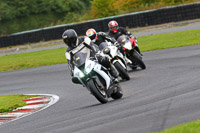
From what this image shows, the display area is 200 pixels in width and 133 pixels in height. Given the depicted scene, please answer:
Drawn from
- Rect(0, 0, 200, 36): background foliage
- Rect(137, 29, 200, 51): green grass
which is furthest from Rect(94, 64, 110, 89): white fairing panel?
Rect(0, 0, 200, 36): background foliage

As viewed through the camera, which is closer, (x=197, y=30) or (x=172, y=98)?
(x=172, y=98)

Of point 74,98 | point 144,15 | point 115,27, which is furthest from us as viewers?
point 144,15

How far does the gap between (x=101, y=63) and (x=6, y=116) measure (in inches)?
102

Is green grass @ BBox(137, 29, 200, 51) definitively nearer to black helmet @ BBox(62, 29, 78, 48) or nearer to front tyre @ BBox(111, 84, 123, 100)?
front tyre @ BBox(111, 84, 123, 100)

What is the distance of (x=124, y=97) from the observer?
10.7 metres

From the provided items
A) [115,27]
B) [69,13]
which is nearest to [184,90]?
[115,27]

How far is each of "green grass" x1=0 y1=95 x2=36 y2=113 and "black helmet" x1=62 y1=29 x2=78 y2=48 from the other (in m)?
3.09

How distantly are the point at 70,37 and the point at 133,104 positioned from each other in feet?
7.39

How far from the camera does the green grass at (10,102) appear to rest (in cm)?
1266

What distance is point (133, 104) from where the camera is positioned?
8.80 meters

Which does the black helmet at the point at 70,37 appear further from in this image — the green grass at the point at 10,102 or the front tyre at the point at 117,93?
the green grass at the point at 10,102

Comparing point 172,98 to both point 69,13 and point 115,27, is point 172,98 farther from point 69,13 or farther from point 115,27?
point 69,13

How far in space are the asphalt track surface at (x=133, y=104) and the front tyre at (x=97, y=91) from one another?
0.52 ft

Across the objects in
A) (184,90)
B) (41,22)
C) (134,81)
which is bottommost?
(41,22)
